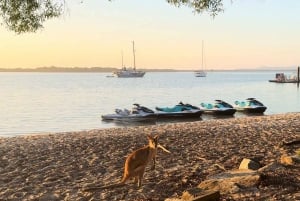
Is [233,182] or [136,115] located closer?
[233,182]

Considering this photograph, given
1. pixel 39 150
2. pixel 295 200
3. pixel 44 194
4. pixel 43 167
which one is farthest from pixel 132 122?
pixel 295 200

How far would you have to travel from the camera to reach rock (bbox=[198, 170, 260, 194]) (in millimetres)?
7202

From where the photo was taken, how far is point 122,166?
36.4 feet

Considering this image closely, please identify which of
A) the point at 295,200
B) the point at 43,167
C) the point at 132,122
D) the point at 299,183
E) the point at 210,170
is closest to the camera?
the point at 295,200

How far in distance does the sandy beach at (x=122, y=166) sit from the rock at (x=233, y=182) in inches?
7.2

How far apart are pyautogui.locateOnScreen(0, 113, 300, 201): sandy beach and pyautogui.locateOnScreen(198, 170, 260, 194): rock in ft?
0.60

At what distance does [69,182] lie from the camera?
31.6 feet

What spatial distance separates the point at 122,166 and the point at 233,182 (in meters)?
4.26

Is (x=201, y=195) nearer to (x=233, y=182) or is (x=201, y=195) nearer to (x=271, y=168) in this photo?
(x=233, y=182)

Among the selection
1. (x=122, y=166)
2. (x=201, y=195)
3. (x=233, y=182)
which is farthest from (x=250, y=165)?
(x=122, y=166)

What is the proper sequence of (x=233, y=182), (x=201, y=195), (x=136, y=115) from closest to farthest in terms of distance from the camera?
(x=201, y=195) < (x=233, y=182) < (x=136, y=115)

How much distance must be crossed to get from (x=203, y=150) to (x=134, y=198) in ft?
17.8

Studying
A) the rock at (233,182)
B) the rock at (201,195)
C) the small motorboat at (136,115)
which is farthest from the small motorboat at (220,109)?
the rock at (201,195)

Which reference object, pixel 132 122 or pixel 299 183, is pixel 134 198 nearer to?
pixel 299 183
